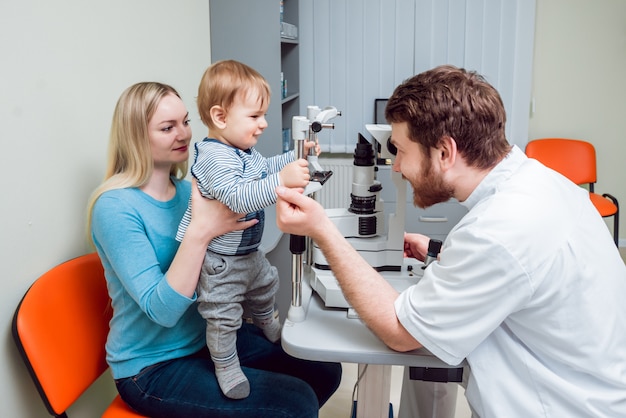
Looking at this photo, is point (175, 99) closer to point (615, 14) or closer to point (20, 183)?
point (20, 183)

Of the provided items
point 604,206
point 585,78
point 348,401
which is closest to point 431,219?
point 604,206

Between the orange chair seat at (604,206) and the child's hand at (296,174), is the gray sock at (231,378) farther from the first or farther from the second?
the orange chair seat at (604,206)

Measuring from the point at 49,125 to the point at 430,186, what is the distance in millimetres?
931

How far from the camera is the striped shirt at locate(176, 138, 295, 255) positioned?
4.25 feet

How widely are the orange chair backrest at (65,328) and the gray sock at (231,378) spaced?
325 millimetres

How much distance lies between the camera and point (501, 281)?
1095 mm

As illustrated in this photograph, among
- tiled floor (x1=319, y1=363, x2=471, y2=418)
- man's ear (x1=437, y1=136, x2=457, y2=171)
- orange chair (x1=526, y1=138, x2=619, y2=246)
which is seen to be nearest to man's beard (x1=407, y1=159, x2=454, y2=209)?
man's ear (x1=437, y1=136, x2=457, y2=171)

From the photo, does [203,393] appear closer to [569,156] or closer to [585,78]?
[569,156]

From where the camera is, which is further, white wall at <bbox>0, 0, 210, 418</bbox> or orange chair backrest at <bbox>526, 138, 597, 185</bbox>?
orange chair backrest at <bbox>526, 138, 597, 185</bbox>

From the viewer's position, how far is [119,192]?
1.39m

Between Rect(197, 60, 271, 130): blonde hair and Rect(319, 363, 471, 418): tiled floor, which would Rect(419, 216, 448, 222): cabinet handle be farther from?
Rect(197, 60, 271, 130): blonde hair

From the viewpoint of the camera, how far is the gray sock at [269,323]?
158 centimetres

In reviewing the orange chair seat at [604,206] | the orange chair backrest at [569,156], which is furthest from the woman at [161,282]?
the orange chair backrest at [569,156]

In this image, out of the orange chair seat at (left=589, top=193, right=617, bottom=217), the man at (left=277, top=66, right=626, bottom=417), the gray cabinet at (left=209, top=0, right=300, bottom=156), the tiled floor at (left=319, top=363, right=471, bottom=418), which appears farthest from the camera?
the orange chair seat at (left=589, top=193, right=617, bottom=217)
